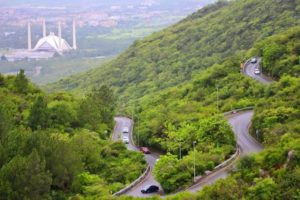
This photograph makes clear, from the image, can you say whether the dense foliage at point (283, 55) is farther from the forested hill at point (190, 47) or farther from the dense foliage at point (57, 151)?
the forested hill at point (190, 47)

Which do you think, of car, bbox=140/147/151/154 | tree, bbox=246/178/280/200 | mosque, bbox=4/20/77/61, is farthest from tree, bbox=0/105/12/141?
mosque, bbox=4/20/77/61

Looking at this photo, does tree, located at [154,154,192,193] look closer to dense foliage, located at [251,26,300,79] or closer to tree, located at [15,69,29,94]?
dense foliage, located at [251,26,300,79]

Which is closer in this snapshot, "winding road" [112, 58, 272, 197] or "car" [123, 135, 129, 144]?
"winding road" [112, 58, 272, 197]

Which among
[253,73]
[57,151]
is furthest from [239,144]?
[253,73]

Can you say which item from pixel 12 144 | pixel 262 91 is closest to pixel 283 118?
pixel 262 91

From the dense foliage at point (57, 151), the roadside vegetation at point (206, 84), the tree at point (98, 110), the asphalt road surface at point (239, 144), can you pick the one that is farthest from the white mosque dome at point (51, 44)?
the asphalt road surface at point (239, 144)

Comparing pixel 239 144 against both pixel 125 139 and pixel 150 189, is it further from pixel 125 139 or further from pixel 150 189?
pixel 125 139
